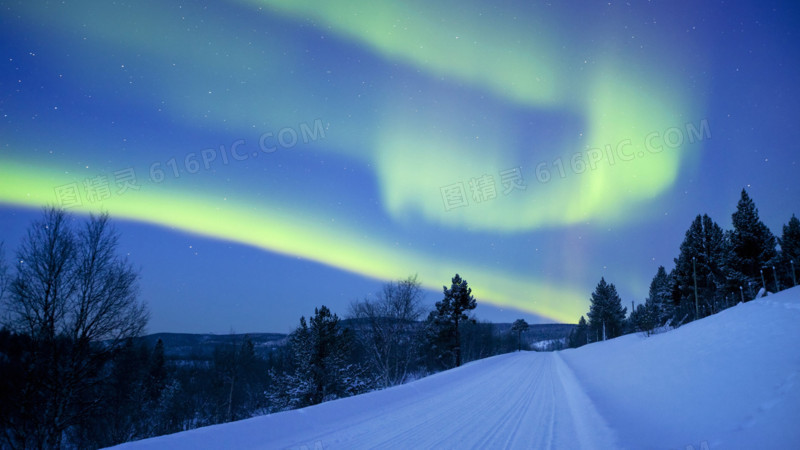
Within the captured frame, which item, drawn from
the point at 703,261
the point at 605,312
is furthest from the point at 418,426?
the point at 605,312

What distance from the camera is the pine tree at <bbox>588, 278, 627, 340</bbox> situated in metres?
81.4

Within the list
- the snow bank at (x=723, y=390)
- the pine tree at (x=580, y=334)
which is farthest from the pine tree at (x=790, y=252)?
the snow bank at (x=723, y=390)

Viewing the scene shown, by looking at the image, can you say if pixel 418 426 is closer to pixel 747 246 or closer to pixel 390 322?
pixel 390 322

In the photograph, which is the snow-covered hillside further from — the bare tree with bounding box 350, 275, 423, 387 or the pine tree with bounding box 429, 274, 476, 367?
the pine tree with bounding box 429, 274, 476, 367

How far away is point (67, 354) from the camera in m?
15.0

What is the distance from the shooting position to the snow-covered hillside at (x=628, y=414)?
5539 millimetres

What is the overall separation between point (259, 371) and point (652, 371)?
233ft

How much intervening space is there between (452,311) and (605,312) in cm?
5330

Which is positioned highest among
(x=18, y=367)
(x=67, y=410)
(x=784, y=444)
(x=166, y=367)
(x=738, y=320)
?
(x=738, y=320)

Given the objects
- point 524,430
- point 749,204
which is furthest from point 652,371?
point 749,204

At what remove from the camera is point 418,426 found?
7672mm

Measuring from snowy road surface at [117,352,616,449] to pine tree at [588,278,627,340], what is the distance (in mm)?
83891

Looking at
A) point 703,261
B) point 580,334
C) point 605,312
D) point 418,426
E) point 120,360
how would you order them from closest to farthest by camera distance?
point 418,426 < point 120,360 < point 703,261 < point 605,312 < point 580,334

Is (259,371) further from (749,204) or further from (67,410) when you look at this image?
(749,204)
